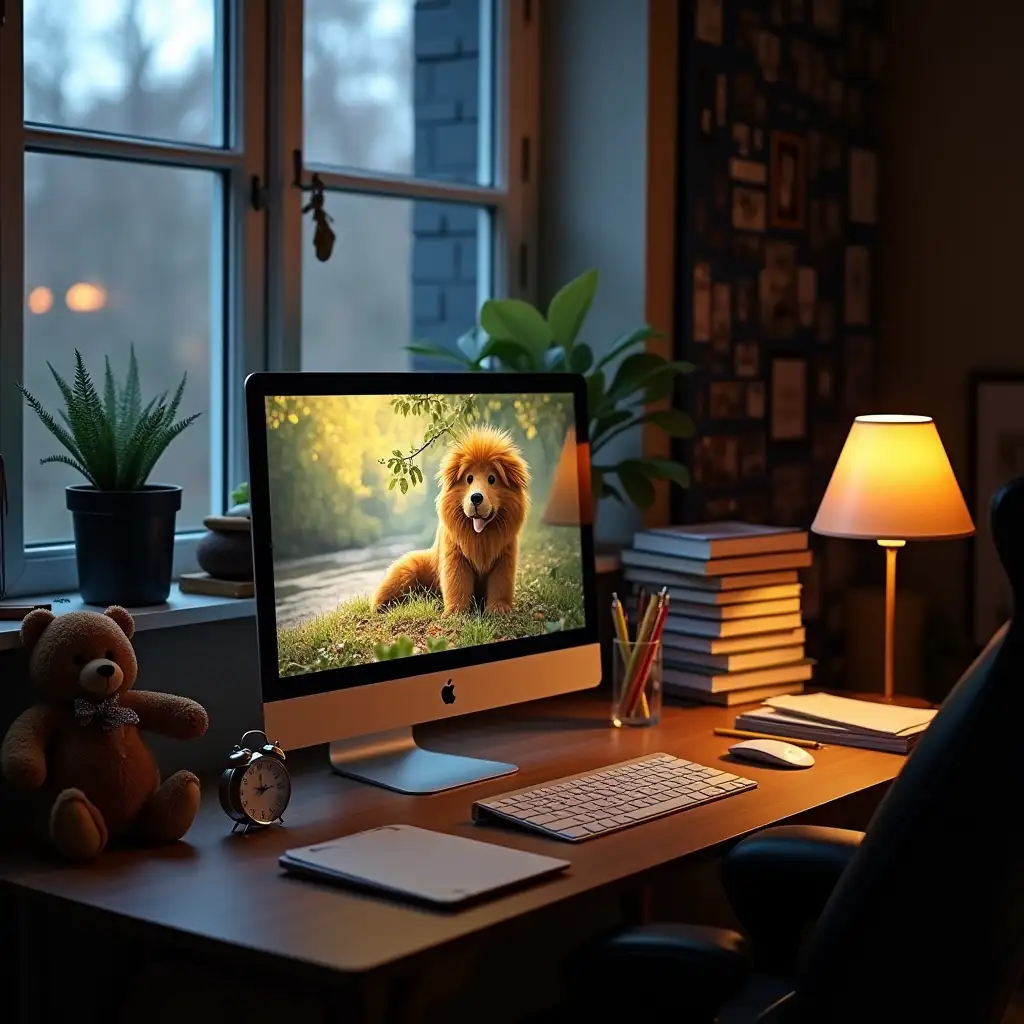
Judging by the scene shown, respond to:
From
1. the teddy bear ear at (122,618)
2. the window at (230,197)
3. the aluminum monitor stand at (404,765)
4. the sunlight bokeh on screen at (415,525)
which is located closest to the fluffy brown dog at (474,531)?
the sunlight bokeh on screen at (415,525)

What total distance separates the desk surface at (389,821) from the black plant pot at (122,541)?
306 mm

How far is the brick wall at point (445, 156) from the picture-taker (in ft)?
9.61

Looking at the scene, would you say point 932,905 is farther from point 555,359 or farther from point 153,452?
point 555,359

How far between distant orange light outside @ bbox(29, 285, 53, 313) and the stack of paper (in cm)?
120

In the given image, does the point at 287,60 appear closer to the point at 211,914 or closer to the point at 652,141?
the point at 652,141

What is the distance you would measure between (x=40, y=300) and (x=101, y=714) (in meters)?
0.75

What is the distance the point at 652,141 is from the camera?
3.02 meters

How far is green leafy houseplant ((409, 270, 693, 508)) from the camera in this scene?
9.18 feet

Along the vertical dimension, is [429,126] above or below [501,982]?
above

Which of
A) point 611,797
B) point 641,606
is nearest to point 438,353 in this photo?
point 641,606

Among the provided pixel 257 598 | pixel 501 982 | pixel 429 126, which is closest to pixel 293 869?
pixel 257 598

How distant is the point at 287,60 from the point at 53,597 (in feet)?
3.08

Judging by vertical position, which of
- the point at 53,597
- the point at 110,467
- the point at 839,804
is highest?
the point at 110,467

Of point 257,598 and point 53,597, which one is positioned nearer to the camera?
point 257,598
